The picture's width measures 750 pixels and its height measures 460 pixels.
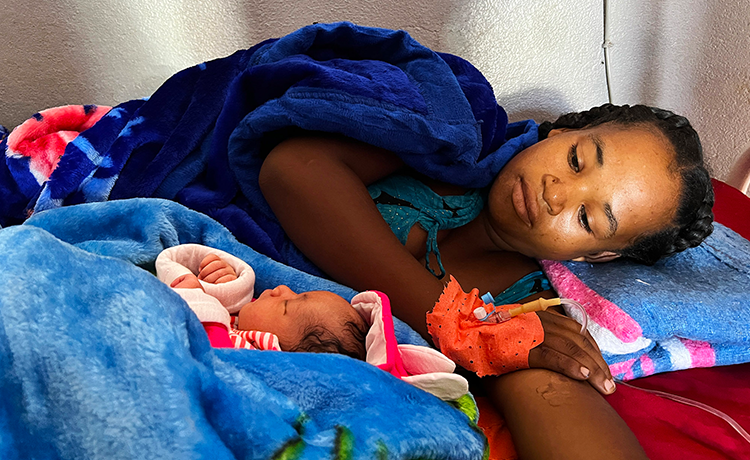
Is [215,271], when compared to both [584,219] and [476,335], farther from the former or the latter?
[584,219]

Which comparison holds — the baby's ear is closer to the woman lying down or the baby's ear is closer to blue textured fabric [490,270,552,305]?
blue textured fabric [490,270,552,305]

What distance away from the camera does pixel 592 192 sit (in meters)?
0.87

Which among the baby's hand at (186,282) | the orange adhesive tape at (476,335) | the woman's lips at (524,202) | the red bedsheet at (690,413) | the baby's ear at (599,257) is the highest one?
the baby's hand at (186,282)

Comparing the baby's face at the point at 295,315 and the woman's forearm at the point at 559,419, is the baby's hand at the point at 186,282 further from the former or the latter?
the woman's forearm at the point at 559,419

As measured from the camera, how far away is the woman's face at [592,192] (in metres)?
0.87

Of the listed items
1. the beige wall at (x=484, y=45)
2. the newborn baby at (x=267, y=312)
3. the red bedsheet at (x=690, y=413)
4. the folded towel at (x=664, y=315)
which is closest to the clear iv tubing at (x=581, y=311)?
the folded towel at (x=664, y=315)

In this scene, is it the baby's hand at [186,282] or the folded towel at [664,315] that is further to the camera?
the folded towel at [664,315]

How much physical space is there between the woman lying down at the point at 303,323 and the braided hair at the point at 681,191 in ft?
1.67

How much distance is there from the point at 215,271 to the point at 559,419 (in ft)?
1.69

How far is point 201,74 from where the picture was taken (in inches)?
40.6

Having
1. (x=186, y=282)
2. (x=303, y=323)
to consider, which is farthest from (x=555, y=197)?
(x=186, y=282)

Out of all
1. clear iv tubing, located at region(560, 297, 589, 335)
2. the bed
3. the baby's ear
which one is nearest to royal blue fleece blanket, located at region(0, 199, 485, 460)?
the bed

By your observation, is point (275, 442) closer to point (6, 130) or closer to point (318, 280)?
point (318, 280)

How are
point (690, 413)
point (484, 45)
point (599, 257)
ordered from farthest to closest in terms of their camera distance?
1. point (484, 45)
2. point (599, 257)
3. point (690, 413)
